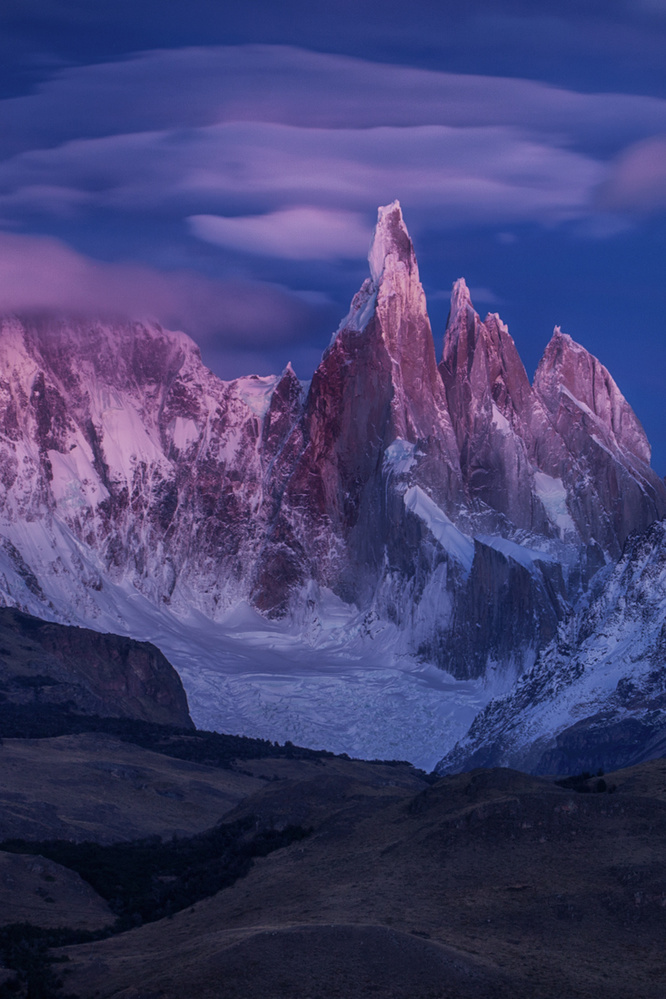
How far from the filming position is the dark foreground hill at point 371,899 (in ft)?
155

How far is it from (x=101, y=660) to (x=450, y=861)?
142 m

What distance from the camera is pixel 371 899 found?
55656 millimetres

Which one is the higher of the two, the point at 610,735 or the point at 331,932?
the point at 610,735

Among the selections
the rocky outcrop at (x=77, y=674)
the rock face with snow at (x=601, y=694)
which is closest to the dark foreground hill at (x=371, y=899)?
the rock face with snow at (x=601, y=694)

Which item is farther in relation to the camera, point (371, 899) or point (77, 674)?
point (77, 674)

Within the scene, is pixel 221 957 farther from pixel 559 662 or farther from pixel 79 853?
pixel 559 662

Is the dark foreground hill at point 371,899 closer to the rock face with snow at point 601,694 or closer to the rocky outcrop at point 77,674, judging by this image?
the rock face with snow at point 601,694

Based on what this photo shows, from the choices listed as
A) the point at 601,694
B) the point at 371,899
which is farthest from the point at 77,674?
the point at 371,899

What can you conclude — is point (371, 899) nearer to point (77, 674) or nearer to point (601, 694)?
point (601, 694)

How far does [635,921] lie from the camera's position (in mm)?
51031

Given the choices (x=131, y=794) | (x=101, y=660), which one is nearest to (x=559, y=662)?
(x=131, y=794)

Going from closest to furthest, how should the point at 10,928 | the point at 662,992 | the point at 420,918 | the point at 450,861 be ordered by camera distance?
the point at 662,992
the point at 420,918
the point at 450,861
the point at 10,928

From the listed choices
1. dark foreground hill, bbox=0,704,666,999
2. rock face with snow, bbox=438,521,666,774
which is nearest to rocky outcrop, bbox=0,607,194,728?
rock face with snow, bbox=438,521,666,774

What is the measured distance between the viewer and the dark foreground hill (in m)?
47.2
